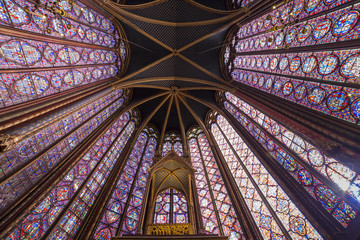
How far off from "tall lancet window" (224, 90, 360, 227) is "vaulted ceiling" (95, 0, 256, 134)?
398cm

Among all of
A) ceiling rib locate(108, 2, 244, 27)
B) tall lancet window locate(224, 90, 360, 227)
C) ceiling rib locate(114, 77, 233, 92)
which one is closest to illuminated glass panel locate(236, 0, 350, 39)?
ceiling rib locate(108, 2, 244, 27)

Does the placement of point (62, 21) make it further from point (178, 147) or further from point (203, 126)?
point (178, 147)

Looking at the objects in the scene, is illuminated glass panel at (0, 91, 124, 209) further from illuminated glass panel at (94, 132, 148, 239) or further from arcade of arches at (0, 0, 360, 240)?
illuminated glass panel at (94, 132, 148, 239)

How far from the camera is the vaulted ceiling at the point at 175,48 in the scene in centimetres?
1015

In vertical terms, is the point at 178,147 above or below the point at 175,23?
below

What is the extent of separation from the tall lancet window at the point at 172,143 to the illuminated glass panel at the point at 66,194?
4.33 metres

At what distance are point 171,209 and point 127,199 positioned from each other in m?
2.33

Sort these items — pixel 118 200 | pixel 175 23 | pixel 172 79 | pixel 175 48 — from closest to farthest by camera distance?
1. pixel 118 200
2. pixel 175 23
3. pixel 175 48
4. pixel 172 79

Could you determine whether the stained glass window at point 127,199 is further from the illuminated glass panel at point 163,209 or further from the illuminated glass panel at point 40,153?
the illuminated glass panel at point 40,153

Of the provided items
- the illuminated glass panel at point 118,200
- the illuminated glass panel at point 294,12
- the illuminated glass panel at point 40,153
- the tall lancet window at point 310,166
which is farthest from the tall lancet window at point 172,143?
the illuminated glass panel at point 294,12

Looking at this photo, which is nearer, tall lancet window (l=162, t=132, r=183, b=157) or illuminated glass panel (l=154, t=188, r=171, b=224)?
illuminated glass panel (l=154, t=188, r=171, b=224)

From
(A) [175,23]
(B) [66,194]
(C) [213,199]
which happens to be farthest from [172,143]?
(A) [175,23]

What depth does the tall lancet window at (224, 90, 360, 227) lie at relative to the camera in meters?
4.41

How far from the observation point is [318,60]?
17.6ft
